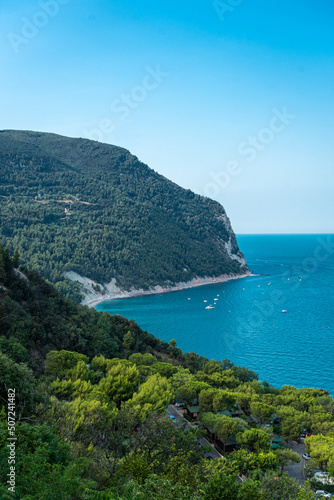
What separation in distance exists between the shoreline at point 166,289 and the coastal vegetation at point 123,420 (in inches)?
2255

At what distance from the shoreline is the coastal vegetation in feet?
188

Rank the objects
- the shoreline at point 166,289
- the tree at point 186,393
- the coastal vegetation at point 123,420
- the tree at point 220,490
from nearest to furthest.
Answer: the coastal vegetation at point 123,420, the tree at point 220,490, the tree at point 186,393, the shoreline at point 166,289

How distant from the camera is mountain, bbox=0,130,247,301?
112625 millimetres

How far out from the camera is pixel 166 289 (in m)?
122

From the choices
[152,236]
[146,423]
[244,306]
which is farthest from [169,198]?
[146,423]

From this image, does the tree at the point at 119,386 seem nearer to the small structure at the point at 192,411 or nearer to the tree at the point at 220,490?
the small structure at the point at 192,411

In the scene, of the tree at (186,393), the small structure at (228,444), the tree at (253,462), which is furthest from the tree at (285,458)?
the tree at (186,393)

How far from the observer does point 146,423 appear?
1742 centimetres

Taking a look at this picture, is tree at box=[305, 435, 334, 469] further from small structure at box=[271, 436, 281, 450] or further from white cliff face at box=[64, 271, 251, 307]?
white cliff face at box=[64, 271, 251, 307]

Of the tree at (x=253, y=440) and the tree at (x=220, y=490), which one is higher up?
the tree at (x=220, y=490)

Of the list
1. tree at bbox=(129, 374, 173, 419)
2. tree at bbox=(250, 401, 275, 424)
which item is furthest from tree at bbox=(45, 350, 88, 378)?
tree at bbox=(250, 401, 275, 424)

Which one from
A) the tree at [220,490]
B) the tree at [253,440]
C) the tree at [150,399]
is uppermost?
the tree at [220,490]

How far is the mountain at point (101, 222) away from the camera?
11262cm

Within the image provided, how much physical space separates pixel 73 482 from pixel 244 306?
294 ft
